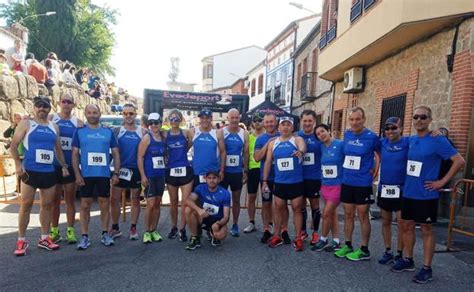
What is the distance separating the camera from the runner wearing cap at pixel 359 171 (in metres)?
4.54

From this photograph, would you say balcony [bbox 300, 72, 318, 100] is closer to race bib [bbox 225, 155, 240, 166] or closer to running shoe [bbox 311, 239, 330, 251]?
race bib [bbox 225, 155, 240, 166]

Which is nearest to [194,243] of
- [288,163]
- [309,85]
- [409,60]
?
[288,163]

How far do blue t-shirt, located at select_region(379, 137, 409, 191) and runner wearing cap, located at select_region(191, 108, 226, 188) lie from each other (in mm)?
2248

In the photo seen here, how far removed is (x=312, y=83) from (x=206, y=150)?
1445 cm

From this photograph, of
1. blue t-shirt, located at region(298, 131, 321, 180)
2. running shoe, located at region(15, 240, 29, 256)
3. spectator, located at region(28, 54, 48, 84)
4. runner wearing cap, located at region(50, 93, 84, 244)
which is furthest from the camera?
spectator, located at region(28, 54, 48, 84)

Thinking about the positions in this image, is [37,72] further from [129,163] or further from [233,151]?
[233,151]

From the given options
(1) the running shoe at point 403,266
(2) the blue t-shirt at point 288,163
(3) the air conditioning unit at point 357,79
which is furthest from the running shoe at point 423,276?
(3) the air conditioning unit at point 357,79

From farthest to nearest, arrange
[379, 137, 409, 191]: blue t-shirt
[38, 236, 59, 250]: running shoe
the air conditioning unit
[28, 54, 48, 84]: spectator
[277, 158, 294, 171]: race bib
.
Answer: [28, 54, 48, 84]: spectator < the air conditioning unit < [277, 158, 294, 171]: race bib < [38, 236, 59, 250]: running shoe < [379, 137, 409, 191]: blue t-shirt

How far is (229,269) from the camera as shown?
429cm

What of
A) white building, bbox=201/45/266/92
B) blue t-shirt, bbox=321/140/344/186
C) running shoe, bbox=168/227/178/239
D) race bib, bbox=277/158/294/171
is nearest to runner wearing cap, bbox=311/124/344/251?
blue t-shirt, bbox=321/140/344/186

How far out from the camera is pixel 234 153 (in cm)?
554

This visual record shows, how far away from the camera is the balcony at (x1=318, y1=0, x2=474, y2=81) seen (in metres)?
6.83

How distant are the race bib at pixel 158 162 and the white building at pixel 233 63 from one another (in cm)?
4938

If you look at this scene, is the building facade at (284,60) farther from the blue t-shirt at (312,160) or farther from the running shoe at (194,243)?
the running shoe at (194,243)
